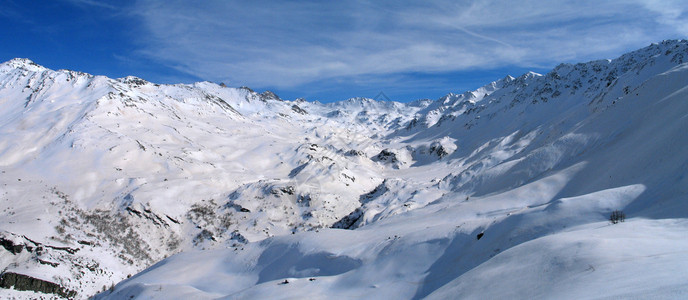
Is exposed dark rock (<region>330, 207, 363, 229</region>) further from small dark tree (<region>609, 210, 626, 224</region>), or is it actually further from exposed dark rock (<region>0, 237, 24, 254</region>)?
small dark tree (<region>609, 210, 626, 224</region>)

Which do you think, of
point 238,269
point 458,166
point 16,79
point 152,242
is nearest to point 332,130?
point 458,166

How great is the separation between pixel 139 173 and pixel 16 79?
1594 inches

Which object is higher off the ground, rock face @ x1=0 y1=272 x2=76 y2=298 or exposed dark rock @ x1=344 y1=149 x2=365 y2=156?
exposed dark rock @ x1=344 y1=149 x2=365 y2=156

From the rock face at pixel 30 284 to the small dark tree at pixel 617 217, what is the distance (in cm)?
3037

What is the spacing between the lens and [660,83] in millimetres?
30703

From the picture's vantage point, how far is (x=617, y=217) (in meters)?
12.2

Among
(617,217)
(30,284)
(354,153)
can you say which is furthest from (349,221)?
(354,153)

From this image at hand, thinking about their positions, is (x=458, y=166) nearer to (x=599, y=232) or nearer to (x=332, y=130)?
(x=332, y=130)

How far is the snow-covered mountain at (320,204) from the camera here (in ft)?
32.8

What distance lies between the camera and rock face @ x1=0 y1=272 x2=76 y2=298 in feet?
86.0

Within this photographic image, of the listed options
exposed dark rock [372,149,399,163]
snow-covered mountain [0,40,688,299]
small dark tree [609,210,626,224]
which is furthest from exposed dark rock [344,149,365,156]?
small dark tree [609,210,626,224]

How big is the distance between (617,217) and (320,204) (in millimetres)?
37670

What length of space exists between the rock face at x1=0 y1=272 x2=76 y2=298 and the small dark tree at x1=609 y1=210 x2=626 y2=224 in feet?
99.7

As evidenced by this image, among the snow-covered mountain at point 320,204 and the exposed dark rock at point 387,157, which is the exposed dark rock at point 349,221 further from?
the exposed dark rock at point 387,157
